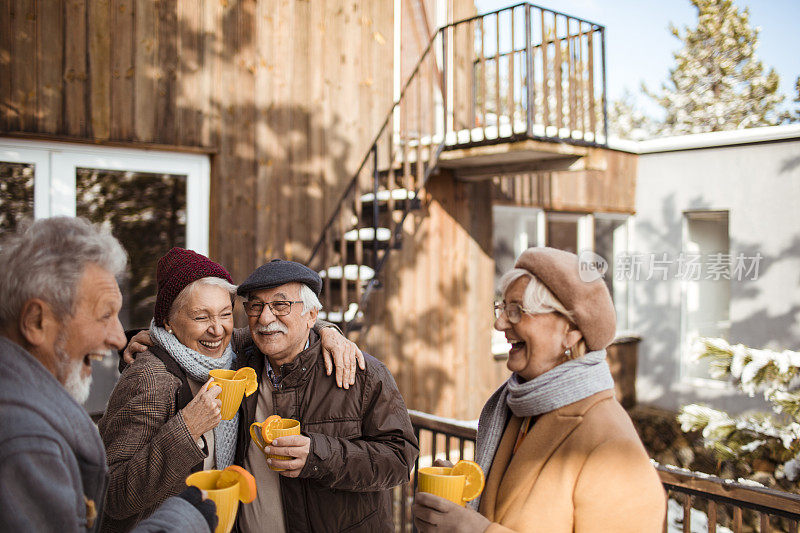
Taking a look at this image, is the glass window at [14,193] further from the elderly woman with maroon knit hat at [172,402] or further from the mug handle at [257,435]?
the mug handle at [257,435]

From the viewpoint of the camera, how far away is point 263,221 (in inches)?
226

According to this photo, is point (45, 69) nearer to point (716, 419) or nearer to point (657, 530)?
point (657, 530)

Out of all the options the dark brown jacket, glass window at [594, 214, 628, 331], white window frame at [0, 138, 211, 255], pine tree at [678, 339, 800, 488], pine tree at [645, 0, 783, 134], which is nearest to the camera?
the dark brown jacket

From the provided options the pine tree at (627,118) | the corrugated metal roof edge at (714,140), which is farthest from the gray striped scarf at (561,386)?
the pine tree at (627,118)

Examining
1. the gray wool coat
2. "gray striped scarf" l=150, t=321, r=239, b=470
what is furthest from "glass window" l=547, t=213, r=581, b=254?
the gray wool coat

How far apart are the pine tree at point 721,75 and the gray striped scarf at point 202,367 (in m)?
25.5

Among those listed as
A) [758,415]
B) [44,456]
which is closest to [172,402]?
[44,456]

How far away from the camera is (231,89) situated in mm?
5539

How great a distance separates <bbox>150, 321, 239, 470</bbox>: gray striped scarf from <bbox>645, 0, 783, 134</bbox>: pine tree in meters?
25.5

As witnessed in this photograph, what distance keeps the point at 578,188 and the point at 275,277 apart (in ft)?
24.1

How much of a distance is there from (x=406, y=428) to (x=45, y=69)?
12.5ft

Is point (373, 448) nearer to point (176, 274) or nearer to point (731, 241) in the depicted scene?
point (176, 274)

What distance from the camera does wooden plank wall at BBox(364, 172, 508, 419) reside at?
6887mm

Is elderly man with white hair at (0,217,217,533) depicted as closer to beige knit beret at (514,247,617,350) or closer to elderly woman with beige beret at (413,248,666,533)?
elderly woman with beige beret at (413,248,666,533)
